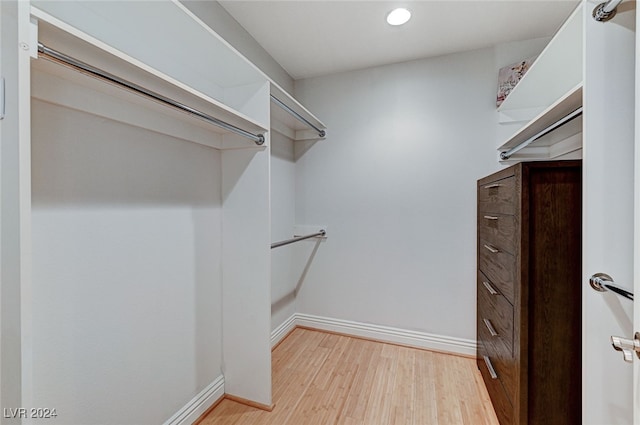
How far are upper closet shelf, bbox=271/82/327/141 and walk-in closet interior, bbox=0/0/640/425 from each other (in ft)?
0.08

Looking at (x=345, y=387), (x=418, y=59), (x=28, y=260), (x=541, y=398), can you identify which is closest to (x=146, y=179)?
(x=28, y=260)

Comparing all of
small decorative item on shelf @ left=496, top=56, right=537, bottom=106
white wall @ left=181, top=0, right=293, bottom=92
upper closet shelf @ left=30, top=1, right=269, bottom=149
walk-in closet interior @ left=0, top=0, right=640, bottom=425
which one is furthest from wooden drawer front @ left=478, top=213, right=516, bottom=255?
white wall @ left=181, top=0, right=293, bottom=92

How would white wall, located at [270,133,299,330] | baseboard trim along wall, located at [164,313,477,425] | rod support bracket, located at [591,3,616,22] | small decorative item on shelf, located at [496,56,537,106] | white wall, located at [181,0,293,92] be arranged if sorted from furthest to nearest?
white wall, located at [270,133,299,330] < small decorative item on shelf, located at [496,56,537,106] < baseboard trim along wall, located at [164,313,477,425] < white wall, located at [181,0,293,92] < rod support bracket, located at [591,3,616,22]

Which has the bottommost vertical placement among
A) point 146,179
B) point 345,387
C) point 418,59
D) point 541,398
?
point 345,387

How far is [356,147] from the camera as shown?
2363 mm

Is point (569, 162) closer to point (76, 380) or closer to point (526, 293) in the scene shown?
point (526, 293)

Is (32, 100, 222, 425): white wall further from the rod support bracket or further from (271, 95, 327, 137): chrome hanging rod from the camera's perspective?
the rod support bracket

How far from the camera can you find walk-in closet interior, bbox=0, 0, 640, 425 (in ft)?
2.67

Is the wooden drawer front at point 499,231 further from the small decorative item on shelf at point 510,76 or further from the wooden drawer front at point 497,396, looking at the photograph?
the small decorative item on shelf at point 510,76

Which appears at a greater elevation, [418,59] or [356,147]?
[418,59]

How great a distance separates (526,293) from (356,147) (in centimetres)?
162

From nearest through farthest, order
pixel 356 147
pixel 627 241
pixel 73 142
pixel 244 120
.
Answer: pixel 627 241 → pixel 73 142 → pixel 244 120 → pixel 356 147

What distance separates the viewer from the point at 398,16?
1.67 metres

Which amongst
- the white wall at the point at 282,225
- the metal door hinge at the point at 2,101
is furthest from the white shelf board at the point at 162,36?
the white wall at the point at 282,225
